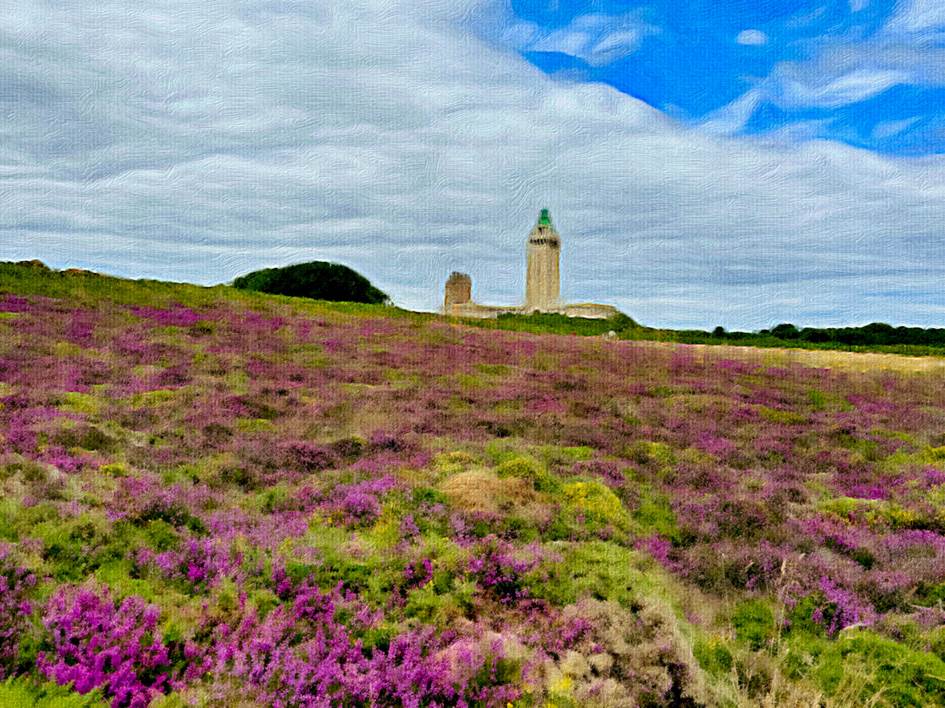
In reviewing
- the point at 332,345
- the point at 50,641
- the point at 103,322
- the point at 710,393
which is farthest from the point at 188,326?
the point at 50,641

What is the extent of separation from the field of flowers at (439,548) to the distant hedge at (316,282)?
72173mm

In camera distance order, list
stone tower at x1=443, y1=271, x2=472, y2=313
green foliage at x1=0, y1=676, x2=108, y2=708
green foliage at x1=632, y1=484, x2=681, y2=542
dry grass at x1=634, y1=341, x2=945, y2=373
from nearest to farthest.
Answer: green foliage at x1=0, y1=676, x2=108, y2=708, green foliage at x1=632, y1=484, x2=681, y2=542, dry grass at x1=634, y1=341, x2=945, y2=373, stone tower at x1=443, y1=271, x2=472, y2=313

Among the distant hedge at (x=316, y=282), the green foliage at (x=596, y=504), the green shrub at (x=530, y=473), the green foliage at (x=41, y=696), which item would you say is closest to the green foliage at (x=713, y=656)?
the green foliage at (x=596, y=504)

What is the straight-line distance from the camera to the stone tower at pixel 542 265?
168875mm

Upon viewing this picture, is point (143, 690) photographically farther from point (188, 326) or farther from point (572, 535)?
point (188, 326)

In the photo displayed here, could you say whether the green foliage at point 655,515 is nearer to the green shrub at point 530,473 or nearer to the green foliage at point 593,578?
the green shrub at point 530,473

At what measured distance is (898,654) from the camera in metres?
6.99

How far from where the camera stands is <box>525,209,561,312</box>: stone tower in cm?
16888

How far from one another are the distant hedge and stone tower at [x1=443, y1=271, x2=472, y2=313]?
60447 mm

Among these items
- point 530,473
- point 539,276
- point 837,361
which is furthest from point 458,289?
point 530,473

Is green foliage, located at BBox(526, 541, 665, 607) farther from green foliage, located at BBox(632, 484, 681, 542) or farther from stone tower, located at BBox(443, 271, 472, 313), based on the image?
stone tower, located at BBox(443, 271, 472, 313)

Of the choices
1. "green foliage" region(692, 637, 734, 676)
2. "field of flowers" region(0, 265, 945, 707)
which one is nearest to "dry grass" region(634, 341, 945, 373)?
"field of flowers" region(0, 265, 945, 707)

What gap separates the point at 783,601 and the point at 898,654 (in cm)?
157

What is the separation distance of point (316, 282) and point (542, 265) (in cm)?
8875
